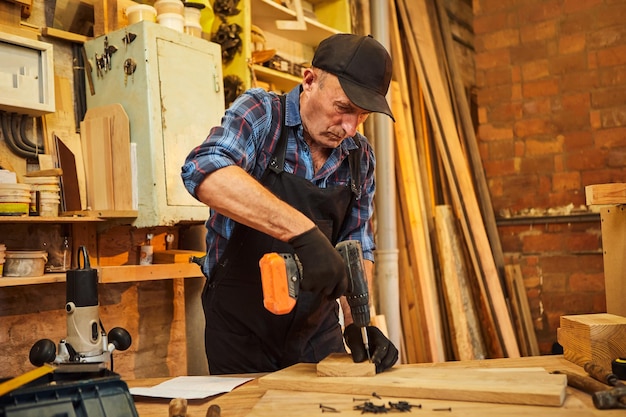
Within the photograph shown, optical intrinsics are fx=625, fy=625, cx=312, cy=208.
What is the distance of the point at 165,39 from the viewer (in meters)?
2.71

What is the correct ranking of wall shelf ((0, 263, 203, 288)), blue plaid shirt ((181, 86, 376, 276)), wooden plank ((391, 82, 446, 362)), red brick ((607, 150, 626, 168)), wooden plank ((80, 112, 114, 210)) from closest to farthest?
blue plaid shirt ((181, 86, 376, 276)), wall shelf ((0, 263, 203, 288)), wooden plank ((80, 112, 114, 210)), wooden plank ((391, 82, 446, 362)), red brick ((607, 150, 626, 168))

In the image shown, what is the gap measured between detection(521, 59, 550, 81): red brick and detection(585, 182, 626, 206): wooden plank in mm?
3027

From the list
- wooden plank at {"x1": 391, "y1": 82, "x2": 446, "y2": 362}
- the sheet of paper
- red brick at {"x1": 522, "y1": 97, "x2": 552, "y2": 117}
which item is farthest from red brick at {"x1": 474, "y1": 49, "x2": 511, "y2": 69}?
the sheet of paper

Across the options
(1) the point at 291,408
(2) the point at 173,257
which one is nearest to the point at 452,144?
(2) the point at 173,257

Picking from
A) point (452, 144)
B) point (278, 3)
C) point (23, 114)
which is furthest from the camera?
point (452, 144)

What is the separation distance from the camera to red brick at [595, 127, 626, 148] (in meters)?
4.60

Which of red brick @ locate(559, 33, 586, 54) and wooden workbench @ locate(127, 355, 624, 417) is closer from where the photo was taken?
wooden workbench @ locate(127, 355, 624, 417)

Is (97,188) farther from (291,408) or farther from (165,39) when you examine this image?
(291,408)

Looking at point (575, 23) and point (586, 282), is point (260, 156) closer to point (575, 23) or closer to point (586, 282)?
point (586, 282)

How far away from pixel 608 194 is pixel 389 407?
1286 mm

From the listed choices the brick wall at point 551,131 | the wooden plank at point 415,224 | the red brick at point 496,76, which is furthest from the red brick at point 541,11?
the wooden plank at point 415,224

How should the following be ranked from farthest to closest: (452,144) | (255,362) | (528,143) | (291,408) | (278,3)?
(528,143), (452,144), (278,3), (255,362), (291,408)

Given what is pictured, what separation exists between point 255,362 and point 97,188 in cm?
123

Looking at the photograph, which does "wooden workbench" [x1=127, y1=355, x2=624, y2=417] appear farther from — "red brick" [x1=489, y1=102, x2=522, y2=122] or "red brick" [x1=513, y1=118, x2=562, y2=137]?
"red brick" [x1=489, y1=102, x2=522, y2=122]
